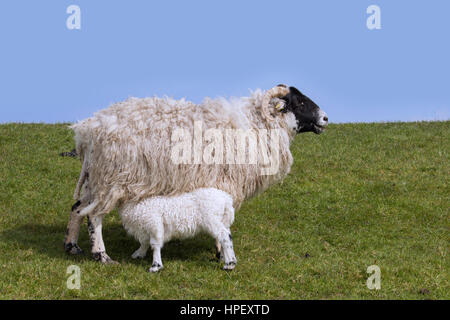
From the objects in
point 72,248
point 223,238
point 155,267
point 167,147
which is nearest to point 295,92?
point 167,147

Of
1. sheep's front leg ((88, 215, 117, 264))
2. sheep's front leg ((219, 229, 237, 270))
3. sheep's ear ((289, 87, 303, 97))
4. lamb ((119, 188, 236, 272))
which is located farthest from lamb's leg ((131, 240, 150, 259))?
sheep's ear ((289, 87, 303, 97))

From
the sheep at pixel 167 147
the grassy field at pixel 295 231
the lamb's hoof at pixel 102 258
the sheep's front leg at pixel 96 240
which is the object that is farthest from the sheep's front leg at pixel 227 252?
the sheep's front leg at pixel 96 240

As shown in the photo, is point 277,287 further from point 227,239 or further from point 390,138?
point 390,138

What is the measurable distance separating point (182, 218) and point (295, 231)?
377 cm

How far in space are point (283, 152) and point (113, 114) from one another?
298 cm

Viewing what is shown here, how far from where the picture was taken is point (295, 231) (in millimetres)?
11250

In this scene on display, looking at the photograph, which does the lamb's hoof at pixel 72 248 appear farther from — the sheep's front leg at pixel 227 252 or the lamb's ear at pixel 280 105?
the lamb's ear at pixel 280 105

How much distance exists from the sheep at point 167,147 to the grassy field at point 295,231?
1130mm

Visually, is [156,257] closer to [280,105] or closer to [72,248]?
[72,248]

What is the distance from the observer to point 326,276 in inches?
323

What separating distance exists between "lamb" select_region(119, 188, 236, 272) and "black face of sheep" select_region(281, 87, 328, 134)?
204 cm

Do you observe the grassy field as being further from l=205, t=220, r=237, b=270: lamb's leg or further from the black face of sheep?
the black face of sheep

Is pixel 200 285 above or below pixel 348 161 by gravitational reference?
below
